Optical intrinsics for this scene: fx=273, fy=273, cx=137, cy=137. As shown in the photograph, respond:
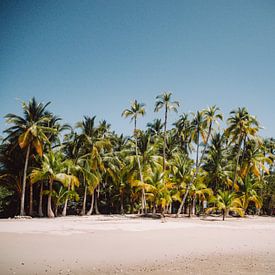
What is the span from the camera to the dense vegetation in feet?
93.5

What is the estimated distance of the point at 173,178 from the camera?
120 feet

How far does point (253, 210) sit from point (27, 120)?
42040 millimetres

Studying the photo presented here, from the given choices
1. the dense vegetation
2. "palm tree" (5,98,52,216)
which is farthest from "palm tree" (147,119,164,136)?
"palm tree" (5,98,52,216)

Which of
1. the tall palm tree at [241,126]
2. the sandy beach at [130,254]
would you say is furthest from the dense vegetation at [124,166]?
the sandy beach at [130,254]

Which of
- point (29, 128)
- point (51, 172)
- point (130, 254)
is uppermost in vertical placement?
point (29, 128)

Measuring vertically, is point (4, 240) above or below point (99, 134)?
below

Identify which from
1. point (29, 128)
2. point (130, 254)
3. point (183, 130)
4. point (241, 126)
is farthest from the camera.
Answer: point (183, 130)

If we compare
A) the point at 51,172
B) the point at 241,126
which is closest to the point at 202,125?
the point at 241,126

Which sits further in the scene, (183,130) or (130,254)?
(183,130)

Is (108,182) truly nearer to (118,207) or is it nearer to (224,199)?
(118,207)

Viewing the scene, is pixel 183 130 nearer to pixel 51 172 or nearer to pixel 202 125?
pixel 202 125

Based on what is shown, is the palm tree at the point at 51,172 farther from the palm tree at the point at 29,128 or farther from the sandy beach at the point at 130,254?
the sandy beach at the point at 130,254

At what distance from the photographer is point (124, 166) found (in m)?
38.8

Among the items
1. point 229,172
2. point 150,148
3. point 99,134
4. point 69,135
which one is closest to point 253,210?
point 229,172
